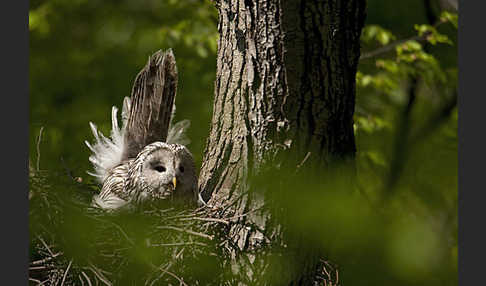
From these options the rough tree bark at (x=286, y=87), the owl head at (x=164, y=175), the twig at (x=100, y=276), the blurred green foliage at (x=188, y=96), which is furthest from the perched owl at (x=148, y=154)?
the twig at (x=100, y=276)

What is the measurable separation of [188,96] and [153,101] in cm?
248

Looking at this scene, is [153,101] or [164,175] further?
[153,101]

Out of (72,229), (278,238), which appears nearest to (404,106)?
(278,238)

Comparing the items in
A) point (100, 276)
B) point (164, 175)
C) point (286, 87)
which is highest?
point (286, 87)

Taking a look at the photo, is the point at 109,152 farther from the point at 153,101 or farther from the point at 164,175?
the point at 164,175

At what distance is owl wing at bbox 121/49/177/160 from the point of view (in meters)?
4.23

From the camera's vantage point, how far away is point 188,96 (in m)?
6.73

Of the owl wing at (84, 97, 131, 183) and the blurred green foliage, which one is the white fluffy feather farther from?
the blurred green foliage

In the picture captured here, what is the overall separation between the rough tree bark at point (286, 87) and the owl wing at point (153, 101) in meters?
0.92

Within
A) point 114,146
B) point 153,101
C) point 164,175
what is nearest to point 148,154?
point 164,175

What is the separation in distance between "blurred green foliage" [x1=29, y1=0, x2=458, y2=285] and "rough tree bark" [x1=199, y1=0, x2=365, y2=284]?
25 cm

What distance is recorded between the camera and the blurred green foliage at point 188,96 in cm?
320

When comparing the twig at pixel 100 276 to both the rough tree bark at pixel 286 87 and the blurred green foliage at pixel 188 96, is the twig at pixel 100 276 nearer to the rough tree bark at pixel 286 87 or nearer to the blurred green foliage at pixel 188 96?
the blurred green foliage at pixel 188 96

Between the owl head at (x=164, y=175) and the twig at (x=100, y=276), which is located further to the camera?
the owl head at (x=164, y=175)
